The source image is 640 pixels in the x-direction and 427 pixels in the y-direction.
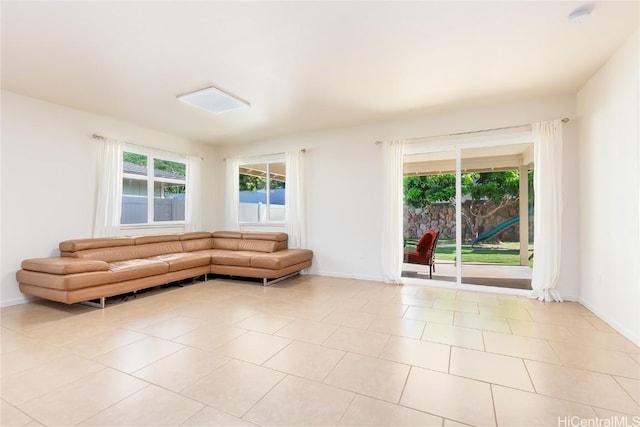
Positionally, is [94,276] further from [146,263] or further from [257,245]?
[257,245]

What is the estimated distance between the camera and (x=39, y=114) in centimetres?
396

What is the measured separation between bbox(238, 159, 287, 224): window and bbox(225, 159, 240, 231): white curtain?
0.09m

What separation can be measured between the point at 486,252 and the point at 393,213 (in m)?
1.53

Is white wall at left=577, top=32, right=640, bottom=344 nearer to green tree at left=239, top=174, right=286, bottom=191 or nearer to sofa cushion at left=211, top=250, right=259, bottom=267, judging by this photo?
sofa cushion at left=211, top=250, right=259, bottom=267

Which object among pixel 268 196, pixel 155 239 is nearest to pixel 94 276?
pixel 155 239

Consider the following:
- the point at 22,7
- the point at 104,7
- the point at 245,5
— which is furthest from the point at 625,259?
the point at 22,7

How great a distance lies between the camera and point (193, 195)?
6.08m

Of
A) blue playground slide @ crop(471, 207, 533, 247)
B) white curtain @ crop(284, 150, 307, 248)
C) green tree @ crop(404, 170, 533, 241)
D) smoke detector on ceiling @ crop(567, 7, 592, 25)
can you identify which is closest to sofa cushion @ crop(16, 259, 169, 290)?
white curtain @ crop(284, 150, 307, 248)

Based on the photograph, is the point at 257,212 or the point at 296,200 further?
the point at 257,212

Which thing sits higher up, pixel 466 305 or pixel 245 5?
pixel 245 5

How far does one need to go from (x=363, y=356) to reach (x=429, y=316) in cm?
128

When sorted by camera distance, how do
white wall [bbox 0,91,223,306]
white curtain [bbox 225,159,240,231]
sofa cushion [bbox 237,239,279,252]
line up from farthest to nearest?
white curtain [bbox 225,159,240,231] < sofa cushion [bbox 237,239,279,252] < white wall [bbox 0,91,223,306]

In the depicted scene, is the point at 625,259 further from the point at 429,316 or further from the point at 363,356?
the point at 363,356

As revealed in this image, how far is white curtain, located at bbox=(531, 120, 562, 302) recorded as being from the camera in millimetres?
3779
